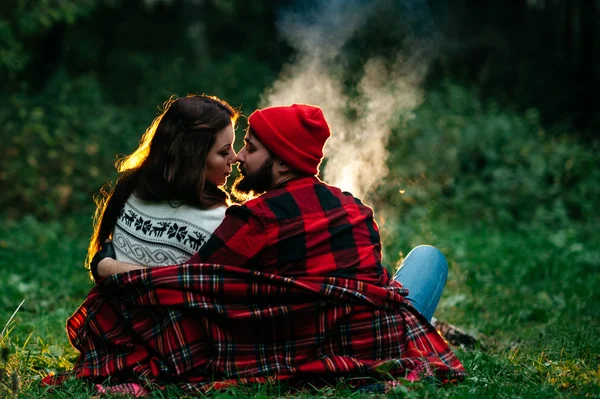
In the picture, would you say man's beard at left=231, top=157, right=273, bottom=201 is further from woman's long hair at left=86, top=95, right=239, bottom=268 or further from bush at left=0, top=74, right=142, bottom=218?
bush at left=0, top=74, right=142, bottom=218

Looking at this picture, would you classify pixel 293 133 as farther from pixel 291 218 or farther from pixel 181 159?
pixel 181 159

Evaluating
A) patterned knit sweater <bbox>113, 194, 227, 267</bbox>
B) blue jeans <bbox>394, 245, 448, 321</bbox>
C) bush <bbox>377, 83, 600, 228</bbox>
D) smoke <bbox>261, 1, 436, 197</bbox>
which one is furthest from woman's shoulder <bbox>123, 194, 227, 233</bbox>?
bush <bbox>377, 83, 600, 228</bbox>

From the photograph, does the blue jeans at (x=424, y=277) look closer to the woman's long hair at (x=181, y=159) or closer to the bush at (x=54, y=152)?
the woman's long hair at (x=181, y=159)

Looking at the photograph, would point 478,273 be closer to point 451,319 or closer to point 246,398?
point 451,319

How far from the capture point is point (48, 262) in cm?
634

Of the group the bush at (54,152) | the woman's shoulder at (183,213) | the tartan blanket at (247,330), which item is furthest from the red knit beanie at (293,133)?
the bush at (54,152)

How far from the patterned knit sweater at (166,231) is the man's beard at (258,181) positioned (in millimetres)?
136

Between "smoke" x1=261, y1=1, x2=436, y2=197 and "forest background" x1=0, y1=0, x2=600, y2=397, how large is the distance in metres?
0.04

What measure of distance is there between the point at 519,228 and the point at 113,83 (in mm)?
8998

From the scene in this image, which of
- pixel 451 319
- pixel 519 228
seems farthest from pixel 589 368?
pixel 519 228

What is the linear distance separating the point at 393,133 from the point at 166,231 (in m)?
7.11

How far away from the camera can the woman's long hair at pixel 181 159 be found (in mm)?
2986

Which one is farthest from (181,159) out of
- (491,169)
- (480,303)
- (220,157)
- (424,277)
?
(491,169)

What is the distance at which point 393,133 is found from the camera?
9742 millimetres
